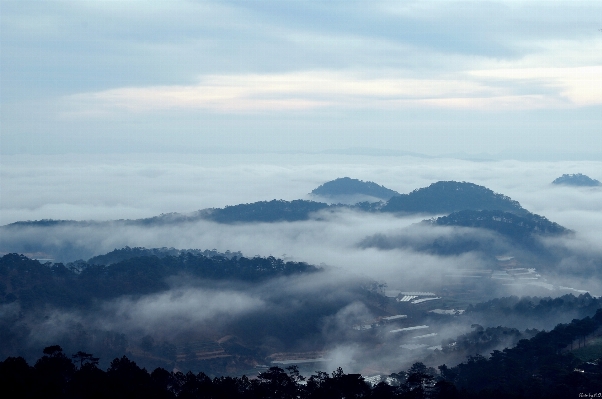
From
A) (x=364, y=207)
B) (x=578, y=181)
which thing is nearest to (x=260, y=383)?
(x=364, y=207)

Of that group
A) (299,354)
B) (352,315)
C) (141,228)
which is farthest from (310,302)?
(141,228)

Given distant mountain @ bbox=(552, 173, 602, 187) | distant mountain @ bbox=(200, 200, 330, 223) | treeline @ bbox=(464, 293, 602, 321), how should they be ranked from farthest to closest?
1. distant mountain @ bbox=(552, 173, 602, 187)
2. distant mountain @ bbox=(200, 200, 330, 223)
3. treeline @ bbox=(464, 293, 602, 321)

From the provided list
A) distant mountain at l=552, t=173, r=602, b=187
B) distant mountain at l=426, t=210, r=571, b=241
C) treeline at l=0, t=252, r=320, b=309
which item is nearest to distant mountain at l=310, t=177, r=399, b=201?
distant mountain at l=552, t=173, r=602, b=187

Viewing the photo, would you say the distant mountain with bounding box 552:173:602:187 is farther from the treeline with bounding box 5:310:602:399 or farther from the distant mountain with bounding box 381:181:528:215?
the treeline with bounding box 5:310:602:399

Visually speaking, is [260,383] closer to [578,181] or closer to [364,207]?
[364,207]

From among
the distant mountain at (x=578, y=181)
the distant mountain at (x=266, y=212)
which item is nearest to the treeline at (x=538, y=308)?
the distant mountain at (x=266, y=212)

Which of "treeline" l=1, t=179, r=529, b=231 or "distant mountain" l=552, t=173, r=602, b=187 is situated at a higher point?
"distant mountain" l=552, t=173, r=602, b=187

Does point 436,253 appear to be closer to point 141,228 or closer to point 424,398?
point 141,228
